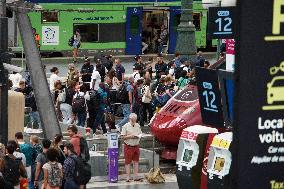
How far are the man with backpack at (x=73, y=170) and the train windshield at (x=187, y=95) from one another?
7089 mm

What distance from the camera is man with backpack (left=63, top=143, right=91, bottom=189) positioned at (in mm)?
17406

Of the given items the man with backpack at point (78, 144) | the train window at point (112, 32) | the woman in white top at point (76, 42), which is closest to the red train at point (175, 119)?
the man with backpack at point (78, 144)

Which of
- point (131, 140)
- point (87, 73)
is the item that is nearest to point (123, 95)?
A: point (87, 73)

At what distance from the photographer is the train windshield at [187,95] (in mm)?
24484

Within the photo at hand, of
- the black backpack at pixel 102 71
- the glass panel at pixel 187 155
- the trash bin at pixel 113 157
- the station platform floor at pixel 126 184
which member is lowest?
the station platform floor at pixel 126 184

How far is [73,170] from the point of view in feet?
57.5

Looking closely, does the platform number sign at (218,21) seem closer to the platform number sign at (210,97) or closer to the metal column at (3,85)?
the platform number sign at (210,97)

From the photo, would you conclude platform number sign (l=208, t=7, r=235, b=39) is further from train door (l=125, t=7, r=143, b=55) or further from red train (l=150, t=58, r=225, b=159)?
train door (l=125, t=7, r=143, b=55)

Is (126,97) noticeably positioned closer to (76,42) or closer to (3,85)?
(3,85)

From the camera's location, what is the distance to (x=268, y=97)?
27.4 feet

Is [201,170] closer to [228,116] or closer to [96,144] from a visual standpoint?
[228,116]

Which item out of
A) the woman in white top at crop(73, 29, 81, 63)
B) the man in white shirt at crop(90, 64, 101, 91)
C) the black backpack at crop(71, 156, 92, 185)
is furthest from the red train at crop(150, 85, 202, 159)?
the woman in white top at crop(73, 29, 81, 63)

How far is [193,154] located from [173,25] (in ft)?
108

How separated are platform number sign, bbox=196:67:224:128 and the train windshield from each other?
801 cm
